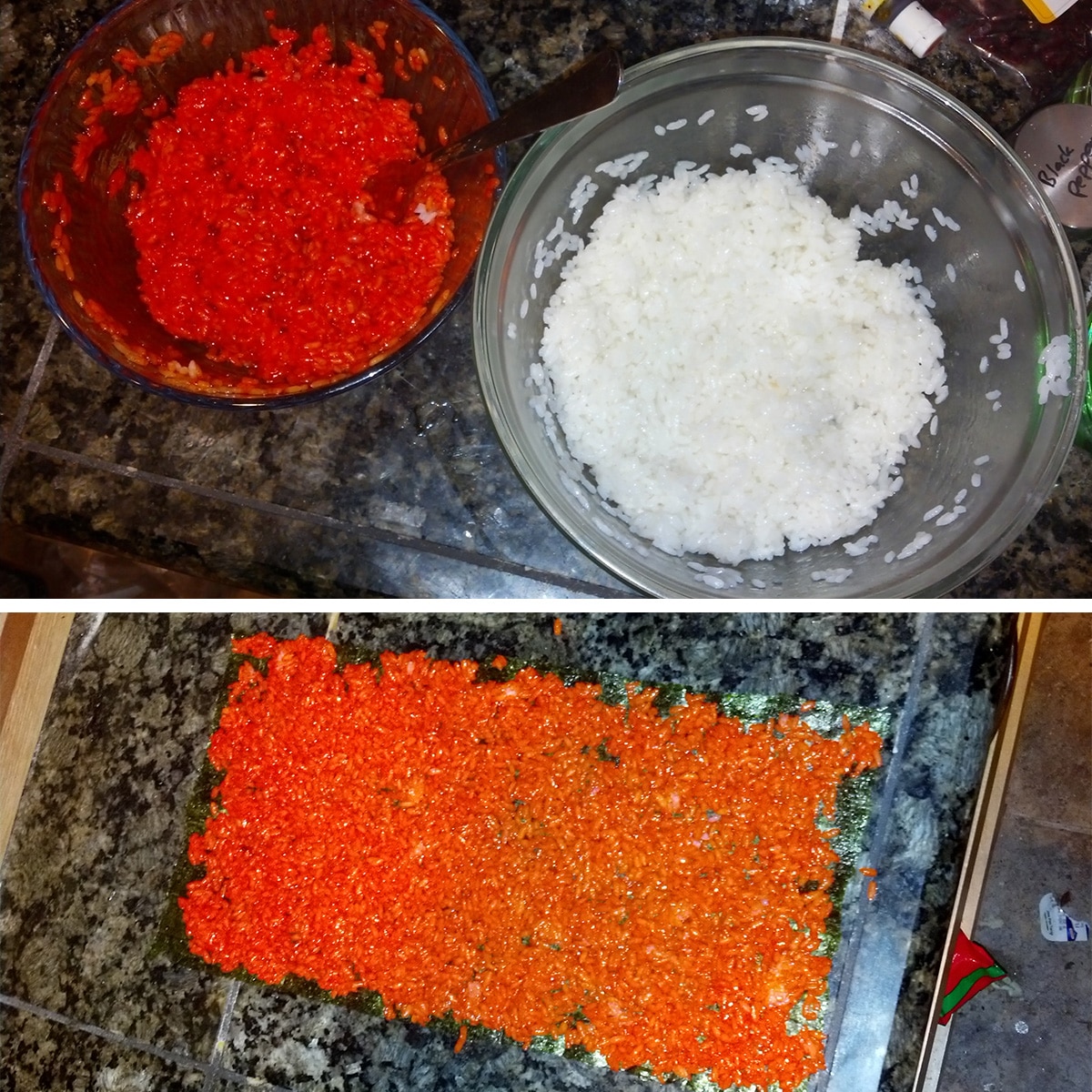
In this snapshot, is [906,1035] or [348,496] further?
[906,1035]

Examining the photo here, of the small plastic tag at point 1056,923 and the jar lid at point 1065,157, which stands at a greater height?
the jar lid at point 1065,157

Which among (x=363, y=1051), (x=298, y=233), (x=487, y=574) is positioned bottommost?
(x=363, y=1051)

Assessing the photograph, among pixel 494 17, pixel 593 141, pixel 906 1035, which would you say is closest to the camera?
pixel 593 141

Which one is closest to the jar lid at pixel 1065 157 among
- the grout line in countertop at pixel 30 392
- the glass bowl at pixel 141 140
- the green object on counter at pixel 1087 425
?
the green object on counter at pixel 1087 425

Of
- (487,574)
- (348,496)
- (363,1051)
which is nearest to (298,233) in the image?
(348,496)

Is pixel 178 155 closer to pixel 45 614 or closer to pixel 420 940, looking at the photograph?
pixel 45 614

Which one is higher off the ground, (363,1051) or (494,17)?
(494,17)

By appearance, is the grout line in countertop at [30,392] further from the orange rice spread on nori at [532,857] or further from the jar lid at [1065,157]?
the jar lid at [1065,157]
